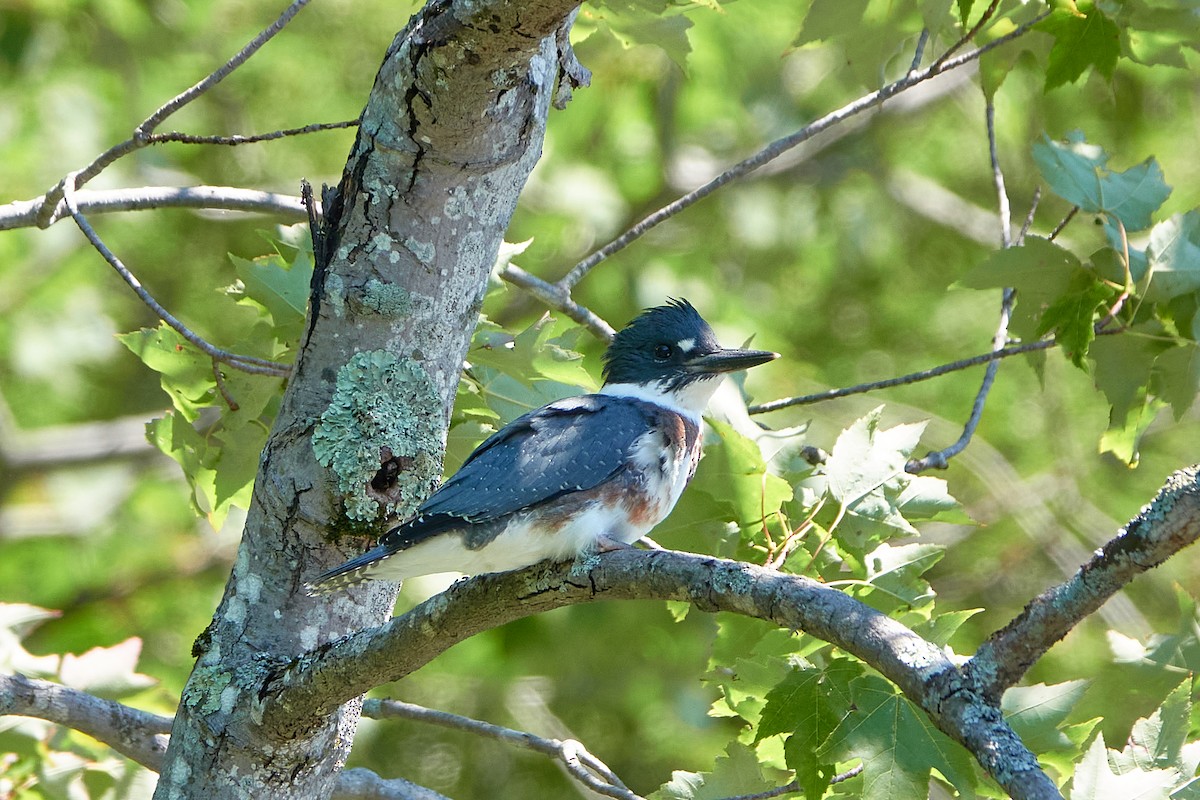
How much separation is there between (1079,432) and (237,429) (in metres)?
5.59

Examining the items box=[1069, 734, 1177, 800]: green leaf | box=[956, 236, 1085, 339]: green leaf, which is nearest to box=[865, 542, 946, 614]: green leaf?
box=[1069, 734, 1177, 800]: green leaf

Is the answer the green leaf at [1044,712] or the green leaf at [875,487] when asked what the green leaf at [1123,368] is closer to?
the green leaf at [875,487]

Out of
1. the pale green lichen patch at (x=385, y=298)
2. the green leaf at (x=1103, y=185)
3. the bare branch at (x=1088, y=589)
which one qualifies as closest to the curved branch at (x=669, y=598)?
the bare branch at (x=1088, y=589)

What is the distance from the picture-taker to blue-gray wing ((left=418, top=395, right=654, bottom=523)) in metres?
2.69

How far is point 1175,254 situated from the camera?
9.72 feet

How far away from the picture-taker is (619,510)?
2811 mm

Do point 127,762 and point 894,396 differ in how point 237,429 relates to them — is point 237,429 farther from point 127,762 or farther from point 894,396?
point 894,396

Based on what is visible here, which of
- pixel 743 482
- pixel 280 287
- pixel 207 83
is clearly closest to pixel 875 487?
pixel 743 482

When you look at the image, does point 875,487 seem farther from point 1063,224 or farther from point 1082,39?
point 1082,39

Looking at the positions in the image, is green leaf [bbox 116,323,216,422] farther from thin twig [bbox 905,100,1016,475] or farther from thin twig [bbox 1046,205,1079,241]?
thin twig [bbox 1046,205,1079,241]

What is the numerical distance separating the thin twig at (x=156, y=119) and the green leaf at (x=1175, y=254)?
7.09 ft

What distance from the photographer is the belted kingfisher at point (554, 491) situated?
2562 millimetres

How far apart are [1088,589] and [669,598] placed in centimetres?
68

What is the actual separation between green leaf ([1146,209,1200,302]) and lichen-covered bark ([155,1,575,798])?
1.56 meters
